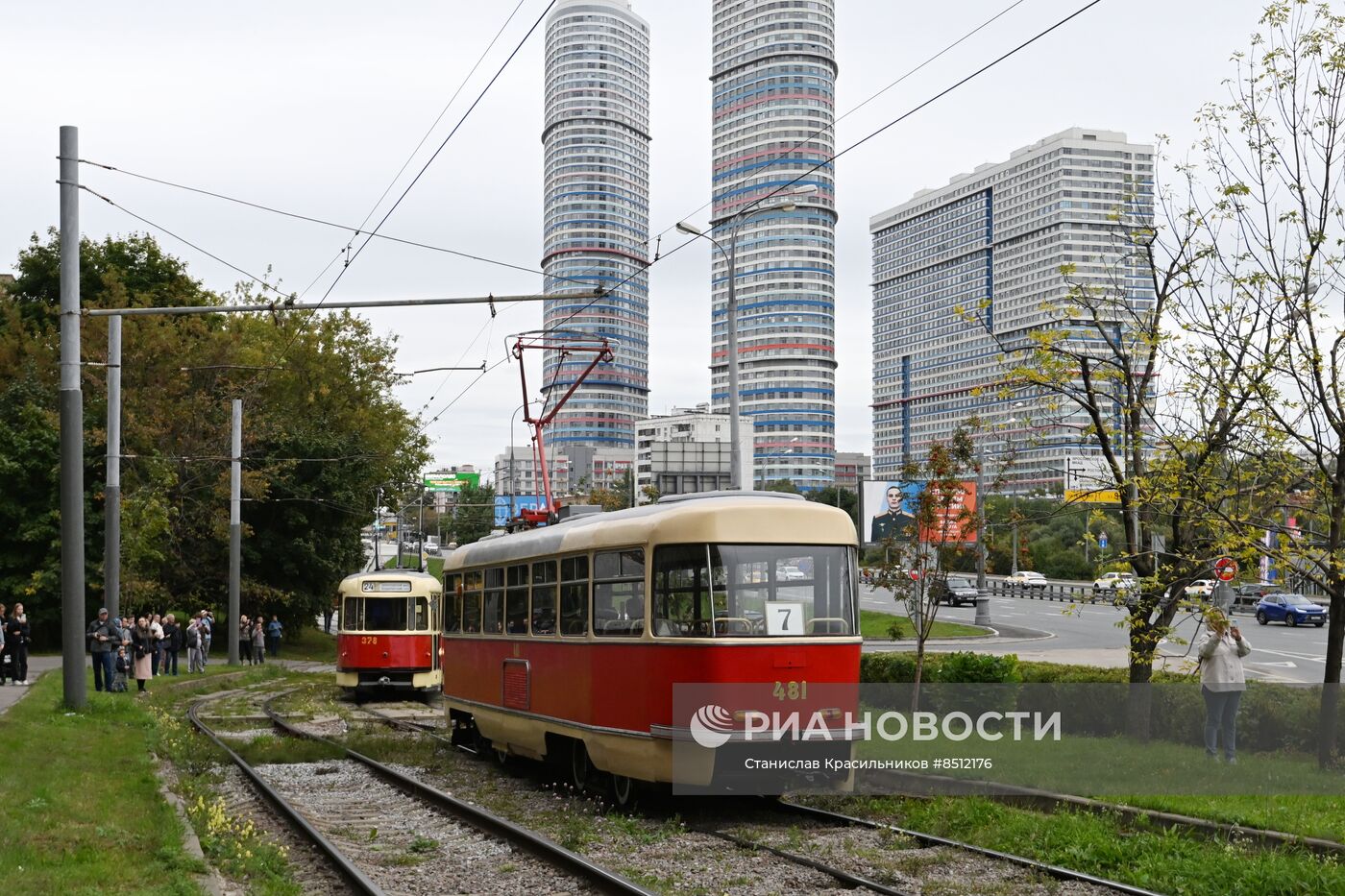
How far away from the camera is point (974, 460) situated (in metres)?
19.8

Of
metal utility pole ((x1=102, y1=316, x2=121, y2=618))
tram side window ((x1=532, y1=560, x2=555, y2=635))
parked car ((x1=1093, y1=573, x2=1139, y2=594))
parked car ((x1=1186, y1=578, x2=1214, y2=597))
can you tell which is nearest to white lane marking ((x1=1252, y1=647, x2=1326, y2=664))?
parked car ((x1=1186, y1=578, x2=1214, y2=597))

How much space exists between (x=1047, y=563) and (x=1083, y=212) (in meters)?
70.3

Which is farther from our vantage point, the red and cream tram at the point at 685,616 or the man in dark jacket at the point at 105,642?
the man in dark jacket at the point at 105,642

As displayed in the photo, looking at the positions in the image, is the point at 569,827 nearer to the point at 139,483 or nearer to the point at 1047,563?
the point at 139,483

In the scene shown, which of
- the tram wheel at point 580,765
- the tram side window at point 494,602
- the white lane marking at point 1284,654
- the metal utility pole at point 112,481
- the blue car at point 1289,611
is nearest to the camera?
the tram wheel at point 580,765

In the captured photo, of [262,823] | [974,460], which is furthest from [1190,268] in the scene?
[262,823]

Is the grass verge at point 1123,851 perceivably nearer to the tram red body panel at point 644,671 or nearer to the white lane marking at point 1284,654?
the tram red body panel at point 644,671

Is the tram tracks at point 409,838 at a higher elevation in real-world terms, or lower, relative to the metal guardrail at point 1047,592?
higher

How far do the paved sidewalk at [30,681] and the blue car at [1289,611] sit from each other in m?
42.4

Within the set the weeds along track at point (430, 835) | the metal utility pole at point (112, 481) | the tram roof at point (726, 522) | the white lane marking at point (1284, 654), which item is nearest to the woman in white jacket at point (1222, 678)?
the tram roof at point (726, 522)

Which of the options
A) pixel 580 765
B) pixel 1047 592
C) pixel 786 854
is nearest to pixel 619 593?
pixel 580 765

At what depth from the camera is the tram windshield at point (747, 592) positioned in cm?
1255

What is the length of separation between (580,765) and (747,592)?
3.24 metres

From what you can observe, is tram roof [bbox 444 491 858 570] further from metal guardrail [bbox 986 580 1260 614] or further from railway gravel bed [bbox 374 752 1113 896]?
metal guardrail [bbox 986 580 1260 614]
